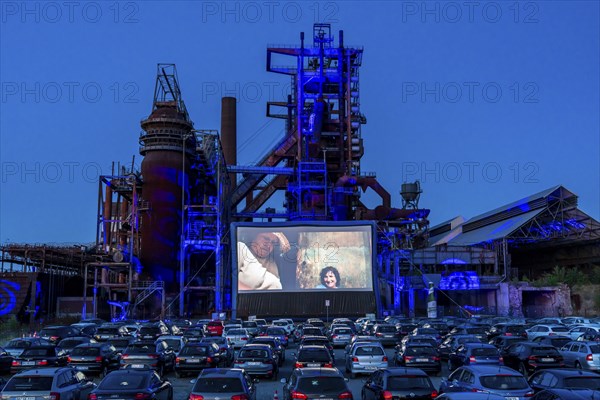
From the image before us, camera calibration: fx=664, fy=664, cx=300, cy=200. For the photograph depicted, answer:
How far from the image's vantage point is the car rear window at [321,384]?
15.6 meters

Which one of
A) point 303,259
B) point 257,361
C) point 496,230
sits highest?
point 496,230

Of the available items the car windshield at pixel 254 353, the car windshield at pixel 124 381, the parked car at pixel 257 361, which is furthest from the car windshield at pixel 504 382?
the car windshield at pixel 254 353

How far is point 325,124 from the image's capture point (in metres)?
98.1

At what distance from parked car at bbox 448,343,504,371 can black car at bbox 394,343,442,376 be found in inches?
35.4

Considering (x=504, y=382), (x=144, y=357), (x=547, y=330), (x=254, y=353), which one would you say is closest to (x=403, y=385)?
(x=504, y=382)

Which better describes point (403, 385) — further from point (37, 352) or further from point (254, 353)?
point (37, 352)

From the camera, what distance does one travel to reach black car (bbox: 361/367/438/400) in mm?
15930

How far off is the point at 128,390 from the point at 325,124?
83934 millimetres

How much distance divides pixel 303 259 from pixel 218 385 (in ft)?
169

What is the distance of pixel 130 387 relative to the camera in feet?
53.1

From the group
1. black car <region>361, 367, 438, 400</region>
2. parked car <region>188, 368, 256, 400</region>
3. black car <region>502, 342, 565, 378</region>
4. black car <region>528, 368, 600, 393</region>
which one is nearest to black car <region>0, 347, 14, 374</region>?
parked car <region>188, 368, 256, 400</region>

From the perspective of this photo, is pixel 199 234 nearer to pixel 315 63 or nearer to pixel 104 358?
pixel 315 63

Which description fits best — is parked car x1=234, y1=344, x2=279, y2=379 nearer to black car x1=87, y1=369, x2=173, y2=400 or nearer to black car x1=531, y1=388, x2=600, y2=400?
black car x1=87, y1=369, x2=173, y2=400

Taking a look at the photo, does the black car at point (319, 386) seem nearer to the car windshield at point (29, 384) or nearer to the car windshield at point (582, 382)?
the car windshield at point (582, 382)
